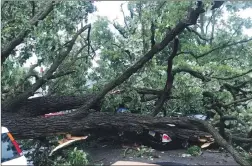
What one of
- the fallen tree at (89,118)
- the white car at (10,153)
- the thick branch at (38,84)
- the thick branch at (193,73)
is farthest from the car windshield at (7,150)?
the thick branch at (193,73)

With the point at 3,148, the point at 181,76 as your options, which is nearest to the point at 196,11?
the point at 181,76

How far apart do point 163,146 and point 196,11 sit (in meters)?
2.48

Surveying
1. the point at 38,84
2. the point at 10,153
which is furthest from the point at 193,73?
the point at 10,153

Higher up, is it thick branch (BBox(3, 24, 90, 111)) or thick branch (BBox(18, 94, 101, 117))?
thick branch (BBox(3, 24, 90, 111))

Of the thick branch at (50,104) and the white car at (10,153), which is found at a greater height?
the thick branch at (50,104)

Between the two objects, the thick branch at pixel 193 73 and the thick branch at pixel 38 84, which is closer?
the thick branch at pixel 38 84

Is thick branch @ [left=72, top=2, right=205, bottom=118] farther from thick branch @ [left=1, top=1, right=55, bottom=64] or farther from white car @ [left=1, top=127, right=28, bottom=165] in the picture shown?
white car @ [left=1, top=127, right=28, bottom=165]

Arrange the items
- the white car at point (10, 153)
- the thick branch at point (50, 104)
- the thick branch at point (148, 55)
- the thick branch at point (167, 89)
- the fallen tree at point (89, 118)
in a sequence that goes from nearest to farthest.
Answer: the white car at point (10, 153)
the thick branch at point (148, 55)
the fallen tree at point (89, 118)
the thick branch at point (50, 104)
the thick branch at point (167, 89)

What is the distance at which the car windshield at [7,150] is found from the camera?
13.0ft

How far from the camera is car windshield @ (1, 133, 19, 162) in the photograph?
3947 mm

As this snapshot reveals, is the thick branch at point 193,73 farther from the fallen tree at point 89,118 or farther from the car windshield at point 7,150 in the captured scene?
the car windshield at point 7,150

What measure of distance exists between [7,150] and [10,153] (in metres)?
0.06

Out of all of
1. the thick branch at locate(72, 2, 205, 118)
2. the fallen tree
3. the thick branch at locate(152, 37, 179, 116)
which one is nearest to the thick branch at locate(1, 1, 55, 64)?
the fallen tree

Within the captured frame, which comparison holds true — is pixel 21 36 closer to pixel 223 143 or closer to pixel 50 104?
pixel 50 104
